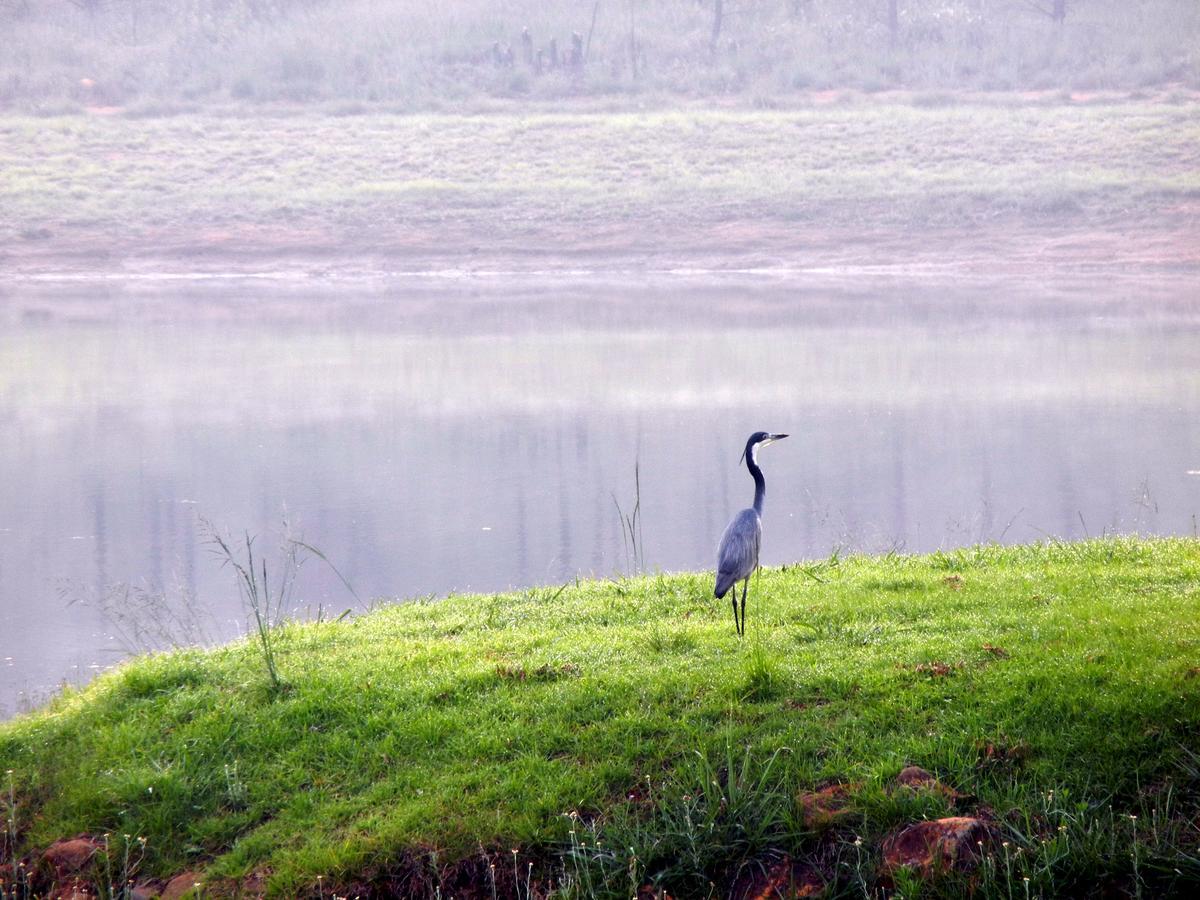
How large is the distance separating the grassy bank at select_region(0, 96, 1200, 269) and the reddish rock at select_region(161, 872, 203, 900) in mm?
25799

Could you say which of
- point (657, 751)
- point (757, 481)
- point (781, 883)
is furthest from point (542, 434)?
point (781, 883)

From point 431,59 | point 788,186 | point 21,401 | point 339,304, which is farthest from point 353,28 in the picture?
point 21,401

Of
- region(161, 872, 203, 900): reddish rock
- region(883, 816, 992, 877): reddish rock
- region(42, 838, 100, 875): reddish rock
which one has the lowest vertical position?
A: region(161, 872, 203, 900): reddish rock

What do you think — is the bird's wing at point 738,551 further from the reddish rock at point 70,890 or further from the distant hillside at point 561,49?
the distant hillside at point 561,49

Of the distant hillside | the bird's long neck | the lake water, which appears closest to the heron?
the bird's long neck

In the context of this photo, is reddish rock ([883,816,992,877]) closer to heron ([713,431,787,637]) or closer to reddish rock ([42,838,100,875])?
heron ([713,431,787,637])

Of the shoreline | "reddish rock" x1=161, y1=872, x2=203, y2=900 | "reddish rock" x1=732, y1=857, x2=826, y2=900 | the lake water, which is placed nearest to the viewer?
"reddish rock" x1=732, y1=857, x2=826, y2=900

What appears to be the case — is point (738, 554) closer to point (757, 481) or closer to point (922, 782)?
point (757, 481)

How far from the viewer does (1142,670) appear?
561 centimetres

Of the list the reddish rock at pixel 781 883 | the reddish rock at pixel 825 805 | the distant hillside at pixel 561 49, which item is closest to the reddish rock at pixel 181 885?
the reddish rock at pixel 781 883

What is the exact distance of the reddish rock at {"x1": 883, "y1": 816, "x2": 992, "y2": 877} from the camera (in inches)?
191

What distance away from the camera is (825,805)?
5.19 meters

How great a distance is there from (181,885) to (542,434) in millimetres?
10255

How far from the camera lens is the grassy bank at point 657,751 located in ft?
16.6
